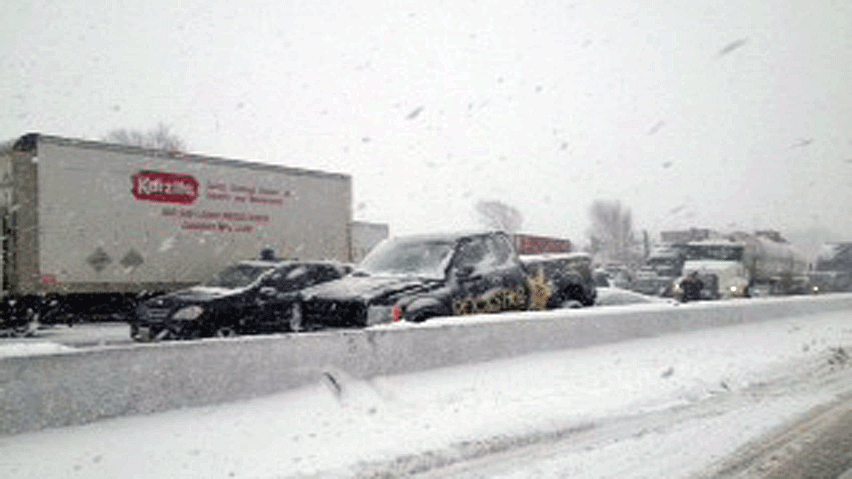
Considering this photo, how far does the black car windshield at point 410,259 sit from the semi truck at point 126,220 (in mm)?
5571

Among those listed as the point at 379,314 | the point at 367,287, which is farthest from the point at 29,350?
the point at 367,287

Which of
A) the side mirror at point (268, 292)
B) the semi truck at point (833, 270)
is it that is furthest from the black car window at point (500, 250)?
the semi truck at point (833, 270)

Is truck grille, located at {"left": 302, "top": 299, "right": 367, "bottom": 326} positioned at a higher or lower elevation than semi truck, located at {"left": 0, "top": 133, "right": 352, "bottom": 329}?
lower

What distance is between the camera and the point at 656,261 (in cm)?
3278

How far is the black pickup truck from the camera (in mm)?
10875

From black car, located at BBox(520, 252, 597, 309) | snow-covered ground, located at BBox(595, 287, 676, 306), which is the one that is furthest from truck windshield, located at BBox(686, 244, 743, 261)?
black car, located at BBox(520, 252, 597, 309)

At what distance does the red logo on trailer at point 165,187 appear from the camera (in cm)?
1920

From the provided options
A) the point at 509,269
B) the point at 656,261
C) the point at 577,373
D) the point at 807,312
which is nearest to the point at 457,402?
the point at 577,373

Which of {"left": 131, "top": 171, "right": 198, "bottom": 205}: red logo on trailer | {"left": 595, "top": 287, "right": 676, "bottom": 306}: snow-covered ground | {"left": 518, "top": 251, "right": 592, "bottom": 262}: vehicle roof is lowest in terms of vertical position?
{"left": 595, "top": 287, "right": 676, "bottom": 306}: snow-covered ground

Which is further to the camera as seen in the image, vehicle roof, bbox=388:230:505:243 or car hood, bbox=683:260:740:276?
car hood, bbox=683:260:740:276

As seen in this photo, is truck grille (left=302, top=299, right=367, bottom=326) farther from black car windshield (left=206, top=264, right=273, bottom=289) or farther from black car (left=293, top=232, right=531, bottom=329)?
black car windshield (left=206, top=264, right=273, bottom=289)

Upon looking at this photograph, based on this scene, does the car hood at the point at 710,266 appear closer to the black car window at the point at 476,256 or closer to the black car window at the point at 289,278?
the black car window at the point at 289,278

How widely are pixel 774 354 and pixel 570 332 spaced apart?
457cm

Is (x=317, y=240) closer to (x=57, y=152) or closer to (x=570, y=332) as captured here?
(x=57, y=152)
